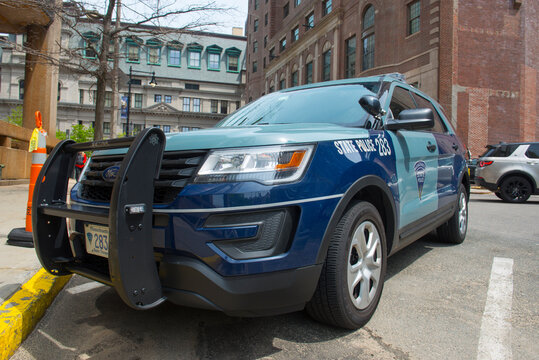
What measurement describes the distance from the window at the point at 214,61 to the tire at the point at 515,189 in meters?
56.7

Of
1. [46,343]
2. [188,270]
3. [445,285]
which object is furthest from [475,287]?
[46,343]

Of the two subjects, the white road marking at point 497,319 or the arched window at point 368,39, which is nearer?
the white road marking at point 497,319

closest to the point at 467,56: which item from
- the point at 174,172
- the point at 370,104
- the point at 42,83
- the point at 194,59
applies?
the point at 42,83

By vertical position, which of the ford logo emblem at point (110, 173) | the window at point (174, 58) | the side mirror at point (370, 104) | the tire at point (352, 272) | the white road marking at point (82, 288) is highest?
the window at point (174, 58)

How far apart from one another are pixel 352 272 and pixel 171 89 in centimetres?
6003

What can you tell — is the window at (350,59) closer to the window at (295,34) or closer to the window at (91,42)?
the window at (295,34)

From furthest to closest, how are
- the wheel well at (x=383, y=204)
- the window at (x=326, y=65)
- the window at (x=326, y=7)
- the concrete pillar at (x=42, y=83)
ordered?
the window at (x=326, y=7) < the window at (x=326, y=65) < the concrete pillar at (x=42, y=83) < the wheel well at (x=383, y=204)

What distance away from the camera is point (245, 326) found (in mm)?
2551

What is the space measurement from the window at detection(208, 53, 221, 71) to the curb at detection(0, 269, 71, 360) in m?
62.6

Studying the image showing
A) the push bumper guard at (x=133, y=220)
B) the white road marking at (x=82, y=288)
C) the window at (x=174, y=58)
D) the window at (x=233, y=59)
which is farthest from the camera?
the window at (x=233, y=59)

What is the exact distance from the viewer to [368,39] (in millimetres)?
26125

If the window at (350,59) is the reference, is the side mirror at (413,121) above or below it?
below

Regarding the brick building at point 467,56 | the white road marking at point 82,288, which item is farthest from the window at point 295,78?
the white road marking at point 82,288

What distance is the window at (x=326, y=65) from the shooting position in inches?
1251
